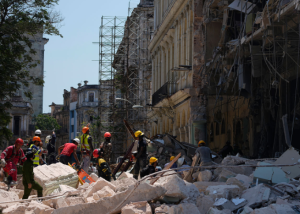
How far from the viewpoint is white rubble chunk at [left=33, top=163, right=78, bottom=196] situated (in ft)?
37.4

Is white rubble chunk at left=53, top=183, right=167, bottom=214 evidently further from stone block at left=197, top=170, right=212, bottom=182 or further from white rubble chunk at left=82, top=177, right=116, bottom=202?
stone block at left=197, top=170, right=212, bottom=182

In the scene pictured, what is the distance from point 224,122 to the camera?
73.9ft

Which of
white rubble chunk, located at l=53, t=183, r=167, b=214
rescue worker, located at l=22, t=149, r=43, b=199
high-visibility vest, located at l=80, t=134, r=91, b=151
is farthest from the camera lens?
high-visibility vest, located at l=80, t=134, r=91, b=151

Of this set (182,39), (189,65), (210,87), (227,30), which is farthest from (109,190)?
(182,39)

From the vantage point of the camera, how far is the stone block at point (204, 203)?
7958mm

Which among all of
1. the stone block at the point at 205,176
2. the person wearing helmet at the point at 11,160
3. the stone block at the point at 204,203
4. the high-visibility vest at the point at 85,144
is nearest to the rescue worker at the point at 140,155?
the high-visibility vest at the point at 85,144

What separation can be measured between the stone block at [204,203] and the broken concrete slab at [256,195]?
601 mm

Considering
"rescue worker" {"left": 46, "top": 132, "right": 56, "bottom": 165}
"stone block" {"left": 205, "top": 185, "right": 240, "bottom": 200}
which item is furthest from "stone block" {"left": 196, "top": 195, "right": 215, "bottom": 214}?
"rescue worker" {"left": 46, "top": 132, "right": 56, "bottom": 165}

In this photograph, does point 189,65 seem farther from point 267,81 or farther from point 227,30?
point 267,81

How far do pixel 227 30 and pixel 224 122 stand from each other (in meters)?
5.80

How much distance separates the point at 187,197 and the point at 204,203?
525 millimetres

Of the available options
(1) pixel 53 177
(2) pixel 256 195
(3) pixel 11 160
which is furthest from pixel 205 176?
(3) pixel 11 160

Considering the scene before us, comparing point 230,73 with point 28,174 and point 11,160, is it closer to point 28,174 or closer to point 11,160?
point 11,160

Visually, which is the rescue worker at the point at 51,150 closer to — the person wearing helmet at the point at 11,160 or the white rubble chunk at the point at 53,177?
the person wearing helmet at the point at 11,160
